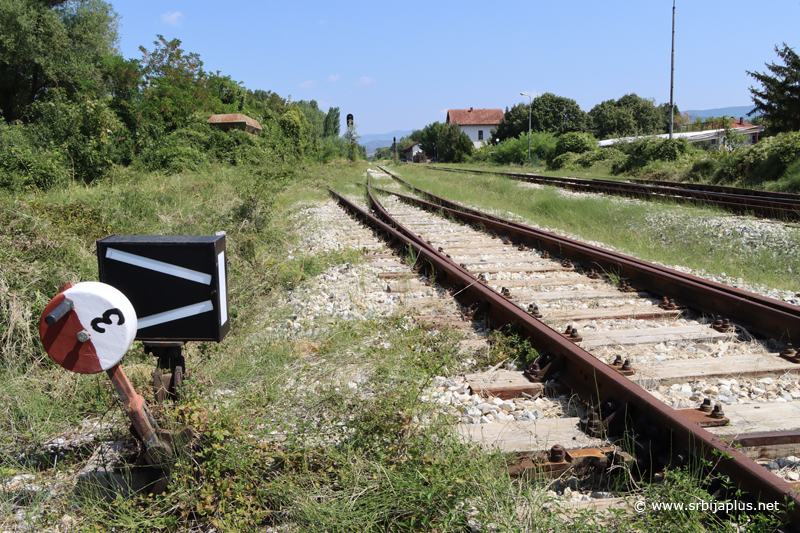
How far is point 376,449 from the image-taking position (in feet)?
7.39

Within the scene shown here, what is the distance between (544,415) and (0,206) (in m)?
5.41

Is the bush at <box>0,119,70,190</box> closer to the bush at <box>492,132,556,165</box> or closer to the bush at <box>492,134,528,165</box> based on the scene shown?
the bush at <box>492,132,556,165</box>

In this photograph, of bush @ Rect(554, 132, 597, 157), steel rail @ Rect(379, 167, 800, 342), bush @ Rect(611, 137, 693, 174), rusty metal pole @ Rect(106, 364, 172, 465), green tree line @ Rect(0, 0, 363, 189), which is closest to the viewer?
rusty metal pole @ Rect(106, 364, 172, 465)

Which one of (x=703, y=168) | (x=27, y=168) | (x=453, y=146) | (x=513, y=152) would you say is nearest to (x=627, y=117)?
(x=453, y=146)

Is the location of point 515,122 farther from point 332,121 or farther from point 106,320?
point 106,320

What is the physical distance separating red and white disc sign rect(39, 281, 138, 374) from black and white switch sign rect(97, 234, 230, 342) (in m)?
0.46

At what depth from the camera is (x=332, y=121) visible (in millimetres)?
100000

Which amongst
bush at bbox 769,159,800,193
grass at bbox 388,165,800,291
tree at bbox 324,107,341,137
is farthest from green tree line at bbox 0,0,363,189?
tree at bbox 324,107,341,137

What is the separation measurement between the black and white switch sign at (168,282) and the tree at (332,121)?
9608 centimetres

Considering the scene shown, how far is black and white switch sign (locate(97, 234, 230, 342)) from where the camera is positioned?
2.34 m

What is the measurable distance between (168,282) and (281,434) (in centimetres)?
89

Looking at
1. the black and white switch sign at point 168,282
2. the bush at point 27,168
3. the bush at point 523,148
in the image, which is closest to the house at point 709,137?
the bush at point 523,148

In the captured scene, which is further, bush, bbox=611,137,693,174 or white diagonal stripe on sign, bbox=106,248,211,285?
bush, bbox=611,137,693,174

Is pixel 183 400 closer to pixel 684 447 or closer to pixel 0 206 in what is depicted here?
pixel 684 447
